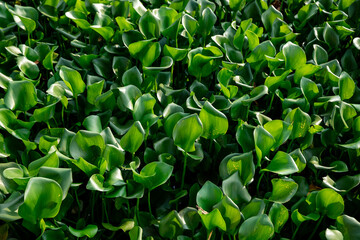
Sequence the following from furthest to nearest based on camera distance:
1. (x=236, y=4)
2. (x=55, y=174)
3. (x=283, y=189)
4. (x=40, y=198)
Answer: (x=236, y=4)
(x=283, y=189)
(x=55, y=174)
(x=40, y=198)

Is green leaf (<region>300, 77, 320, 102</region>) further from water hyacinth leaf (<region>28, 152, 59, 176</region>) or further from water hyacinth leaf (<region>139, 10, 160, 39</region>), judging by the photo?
water hyacinth leaf (<region>28, 152, 59, 176</region>)

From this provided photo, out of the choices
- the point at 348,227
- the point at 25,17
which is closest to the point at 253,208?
the point at 348,227

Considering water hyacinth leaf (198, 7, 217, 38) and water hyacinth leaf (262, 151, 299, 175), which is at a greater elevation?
water hyacinth leaf (198, 7, 217, 38)

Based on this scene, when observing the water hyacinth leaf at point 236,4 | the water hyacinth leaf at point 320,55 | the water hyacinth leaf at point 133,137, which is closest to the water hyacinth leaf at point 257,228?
the water hyacinth leaf at point 133,137

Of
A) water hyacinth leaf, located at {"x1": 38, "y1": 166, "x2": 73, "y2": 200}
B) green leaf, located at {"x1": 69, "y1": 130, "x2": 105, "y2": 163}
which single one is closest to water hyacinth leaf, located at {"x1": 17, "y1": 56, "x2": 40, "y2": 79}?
green leaf, located at {"x1": 69, "y1": 130, "x2": 105, "y2": 163}

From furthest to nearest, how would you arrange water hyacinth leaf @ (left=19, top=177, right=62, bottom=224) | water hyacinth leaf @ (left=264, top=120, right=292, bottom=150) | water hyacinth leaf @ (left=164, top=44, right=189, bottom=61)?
water hyacinth leaf @ (left=164, top=44, right=189, bottom=61) → water hyacinth leaf @ (left=264, top=120, right=292, bottom=150) → water hyacinth leaf @ (left=19, top=177, right=62, bottom=224)

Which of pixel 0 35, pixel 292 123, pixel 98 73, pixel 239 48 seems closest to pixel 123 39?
pixel 98 73

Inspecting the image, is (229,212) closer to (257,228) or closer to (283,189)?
(257,228)

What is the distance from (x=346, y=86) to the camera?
6.51 feet

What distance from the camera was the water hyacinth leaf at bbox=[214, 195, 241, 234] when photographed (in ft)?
4.72

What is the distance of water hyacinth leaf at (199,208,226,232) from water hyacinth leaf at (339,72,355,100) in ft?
3.02

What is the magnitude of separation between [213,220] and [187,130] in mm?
358

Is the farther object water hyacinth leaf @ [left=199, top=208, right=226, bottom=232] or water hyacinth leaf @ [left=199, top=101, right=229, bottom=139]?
water hyacinth leaf @ [left=199, top=101, right=229, bottom=139]

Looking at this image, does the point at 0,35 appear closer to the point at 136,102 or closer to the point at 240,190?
the point at 136,102
